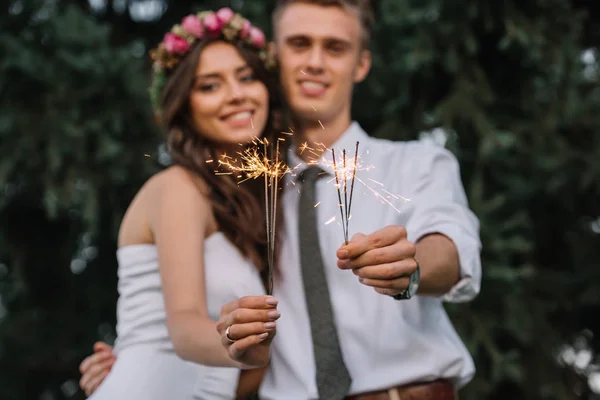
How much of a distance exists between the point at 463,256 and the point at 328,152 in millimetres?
789

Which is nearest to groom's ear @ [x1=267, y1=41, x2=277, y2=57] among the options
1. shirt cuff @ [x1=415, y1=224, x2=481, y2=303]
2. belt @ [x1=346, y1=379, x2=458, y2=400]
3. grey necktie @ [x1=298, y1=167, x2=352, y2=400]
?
grey necktie @ [x1=298, y1=167, x2=352, y2=400]

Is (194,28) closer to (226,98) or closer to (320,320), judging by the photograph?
(226,98)

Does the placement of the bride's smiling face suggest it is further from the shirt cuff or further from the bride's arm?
the shirt cuff

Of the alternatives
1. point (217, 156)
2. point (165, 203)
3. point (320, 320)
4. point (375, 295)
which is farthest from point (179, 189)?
point (375, 295)

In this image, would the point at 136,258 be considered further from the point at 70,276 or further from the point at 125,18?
the point at 125,18

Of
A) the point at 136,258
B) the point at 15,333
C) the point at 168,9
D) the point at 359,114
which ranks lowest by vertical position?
the point at 15,333

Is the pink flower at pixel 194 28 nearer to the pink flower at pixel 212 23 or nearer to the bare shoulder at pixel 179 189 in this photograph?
the pink flower at pixel 212 23

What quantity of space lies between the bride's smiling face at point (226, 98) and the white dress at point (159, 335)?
1.25ft

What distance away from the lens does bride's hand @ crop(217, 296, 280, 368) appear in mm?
1790

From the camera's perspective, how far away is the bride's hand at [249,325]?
1790 mm

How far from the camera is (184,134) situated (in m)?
2.99

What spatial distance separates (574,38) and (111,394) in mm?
3850

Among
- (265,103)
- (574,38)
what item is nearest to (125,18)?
(574,38)

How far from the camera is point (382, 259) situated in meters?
1.88
